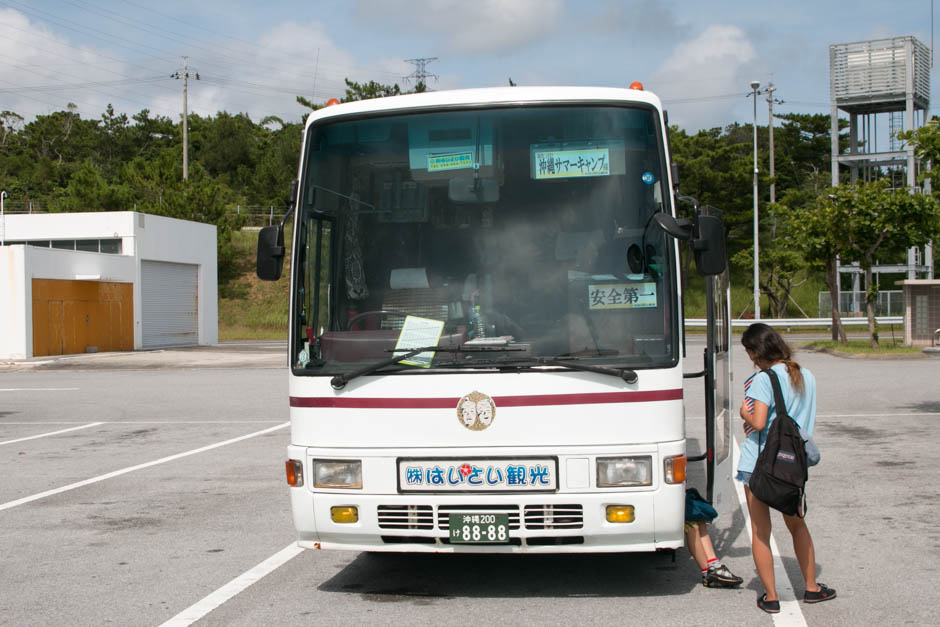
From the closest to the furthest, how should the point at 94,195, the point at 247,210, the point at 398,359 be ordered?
1. the point at 398,359
2. the point at 94,195
3. the point at 247,210

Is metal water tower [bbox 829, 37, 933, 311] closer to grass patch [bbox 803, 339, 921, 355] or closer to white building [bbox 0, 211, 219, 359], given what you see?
grass patch [bbox 803, 339, 921, 355]

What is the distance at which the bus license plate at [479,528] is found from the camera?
17.0ft

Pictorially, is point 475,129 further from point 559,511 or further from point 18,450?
point 18,450

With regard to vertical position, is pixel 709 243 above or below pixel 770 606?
above

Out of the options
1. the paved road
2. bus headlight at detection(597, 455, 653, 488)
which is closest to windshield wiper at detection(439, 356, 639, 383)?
bus headlight at detection(597, 455, 653, 488)

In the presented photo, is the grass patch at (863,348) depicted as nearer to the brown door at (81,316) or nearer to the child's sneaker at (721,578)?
the child's sneaker at (721,578)

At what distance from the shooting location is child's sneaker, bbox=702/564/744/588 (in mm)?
5731

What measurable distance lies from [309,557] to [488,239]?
105 inches

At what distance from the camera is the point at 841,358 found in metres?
27.6

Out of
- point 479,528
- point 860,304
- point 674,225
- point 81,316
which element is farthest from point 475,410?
point 860,304

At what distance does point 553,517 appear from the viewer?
520 cm

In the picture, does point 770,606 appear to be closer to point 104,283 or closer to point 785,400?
point 785,400

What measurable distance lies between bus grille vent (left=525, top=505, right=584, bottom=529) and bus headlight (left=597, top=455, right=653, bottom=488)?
8.5 inches

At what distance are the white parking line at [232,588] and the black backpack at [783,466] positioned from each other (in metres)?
3.06
